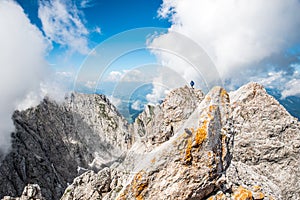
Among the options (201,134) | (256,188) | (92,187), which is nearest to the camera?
(201,134)

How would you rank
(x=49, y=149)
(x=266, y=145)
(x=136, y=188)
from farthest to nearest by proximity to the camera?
(x=49, y=149), (x=266, y=145), (x=136, y=188)

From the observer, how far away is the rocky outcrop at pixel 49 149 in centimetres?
10694

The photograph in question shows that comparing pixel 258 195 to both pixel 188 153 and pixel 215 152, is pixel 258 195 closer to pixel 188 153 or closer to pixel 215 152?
pixel 215 152

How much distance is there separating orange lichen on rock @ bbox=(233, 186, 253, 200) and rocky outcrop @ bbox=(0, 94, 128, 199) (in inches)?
3262

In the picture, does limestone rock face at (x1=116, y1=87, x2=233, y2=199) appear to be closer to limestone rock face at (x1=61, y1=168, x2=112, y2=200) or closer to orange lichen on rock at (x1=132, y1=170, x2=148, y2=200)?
orange lichen on rock at (x1=132, y1=170, x2=148, y2=200)

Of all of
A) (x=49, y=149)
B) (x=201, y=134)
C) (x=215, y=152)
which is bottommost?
(x=215, y=152)

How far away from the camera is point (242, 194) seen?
26.5 feet

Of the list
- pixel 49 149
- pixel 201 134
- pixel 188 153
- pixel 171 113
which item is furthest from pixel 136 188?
pixel 49 149

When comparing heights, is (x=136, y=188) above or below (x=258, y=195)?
above

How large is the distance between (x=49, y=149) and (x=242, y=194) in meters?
149

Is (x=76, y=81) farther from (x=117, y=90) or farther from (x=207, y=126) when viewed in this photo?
(x=207, y=126)

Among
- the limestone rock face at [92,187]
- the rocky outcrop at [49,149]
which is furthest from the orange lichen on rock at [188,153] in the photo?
the rocky outcrop at [49,149]

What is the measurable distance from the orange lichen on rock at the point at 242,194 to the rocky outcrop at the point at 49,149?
82.8 m

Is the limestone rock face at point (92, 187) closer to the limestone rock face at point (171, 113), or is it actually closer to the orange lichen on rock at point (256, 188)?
the limestone rock face at point (171, 113)
